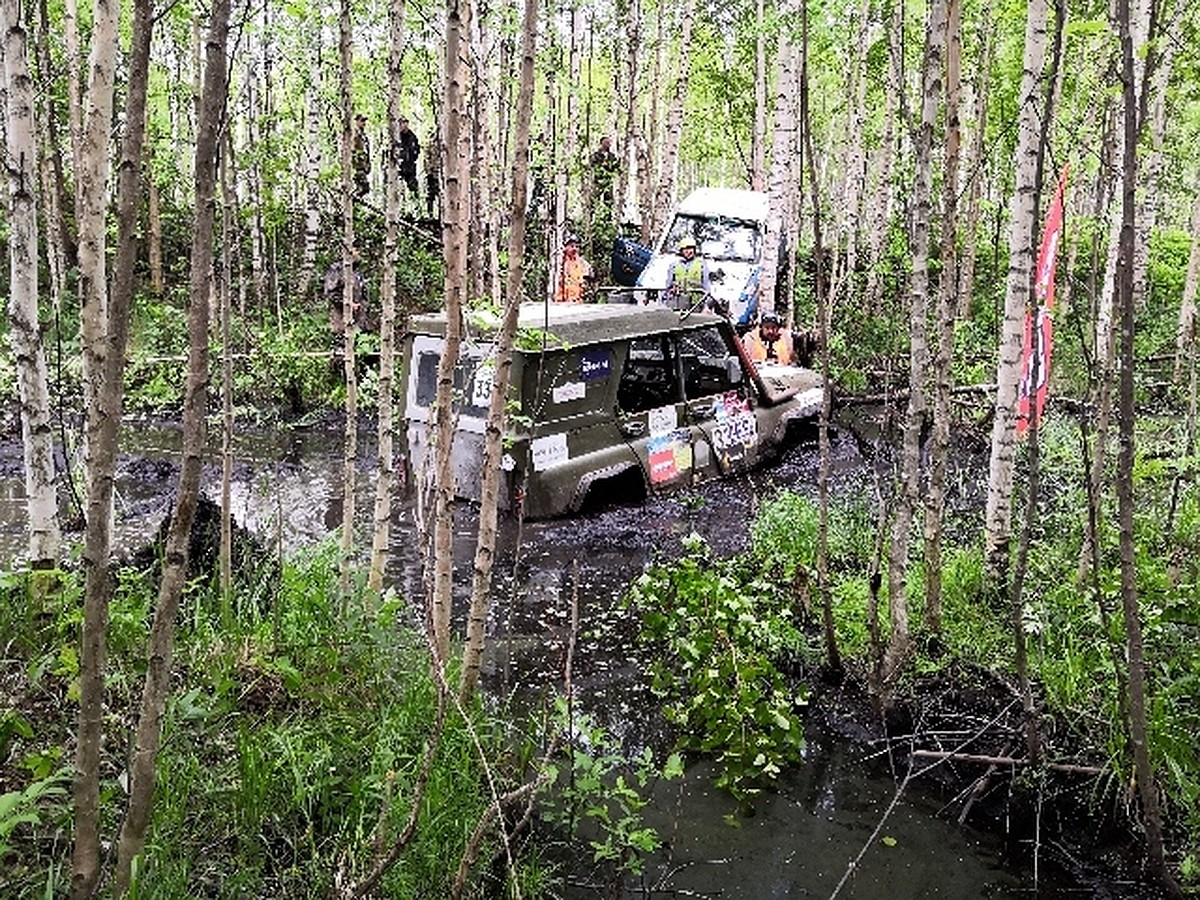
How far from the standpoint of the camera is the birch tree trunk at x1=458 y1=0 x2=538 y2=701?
3668 millimetres

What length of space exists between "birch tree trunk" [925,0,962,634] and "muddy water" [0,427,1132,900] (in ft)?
3.46

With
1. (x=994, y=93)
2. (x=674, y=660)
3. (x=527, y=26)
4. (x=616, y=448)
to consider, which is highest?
(x=994, y=93)

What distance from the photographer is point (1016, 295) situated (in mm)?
5695

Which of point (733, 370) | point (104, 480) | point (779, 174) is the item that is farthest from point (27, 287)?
point (779, 174)

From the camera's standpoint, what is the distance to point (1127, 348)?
341 cm

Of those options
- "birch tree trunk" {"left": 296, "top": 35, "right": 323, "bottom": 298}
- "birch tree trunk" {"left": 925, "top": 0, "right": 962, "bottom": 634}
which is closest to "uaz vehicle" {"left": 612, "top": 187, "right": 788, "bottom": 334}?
"birch tree trunk" {"left": 296, "top": 35, "right": 323, "bottom": 298}

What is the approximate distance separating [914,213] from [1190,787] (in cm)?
277

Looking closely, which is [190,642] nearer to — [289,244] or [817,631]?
[817,631]

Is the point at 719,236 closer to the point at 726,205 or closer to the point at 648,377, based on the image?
the point at 726,205

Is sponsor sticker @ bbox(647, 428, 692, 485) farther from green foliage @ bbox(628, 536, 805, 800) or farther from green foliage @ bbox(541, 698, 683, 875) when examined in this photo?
green foliage @ bbox(541, 698, 683, 875)

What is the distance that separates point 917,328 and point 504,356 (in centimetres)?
226

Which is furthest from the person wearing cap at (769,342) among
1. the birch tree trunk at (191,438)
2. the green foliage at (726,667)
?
the birch tree trunk at (191,438)


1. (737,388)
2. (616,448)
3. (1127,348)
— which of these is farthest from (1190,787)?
(737,388)

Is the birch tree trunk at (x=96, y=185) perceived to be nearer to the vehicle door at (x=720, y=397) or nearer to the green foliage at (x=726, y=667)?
the green foliage at (x=726, y=667)
